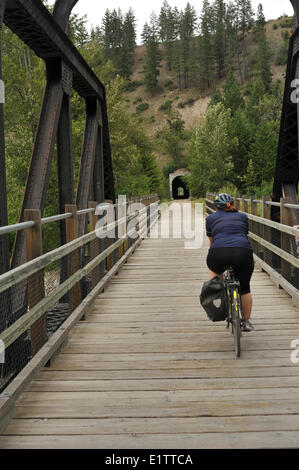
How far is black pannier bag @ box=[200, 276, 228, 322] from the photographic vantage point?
5.23 metres

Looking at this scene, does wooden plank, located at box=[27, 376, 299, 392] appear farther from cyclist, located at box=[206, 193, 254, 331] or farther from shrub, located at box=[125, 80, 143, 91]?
shrub, located at box=[125, 80, 143, 91]

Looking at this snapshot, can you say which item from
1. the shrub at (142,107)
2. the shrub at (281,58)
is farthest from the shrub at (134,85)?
the shrub at (281,58)

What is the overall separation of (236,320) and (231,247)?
0.73 m

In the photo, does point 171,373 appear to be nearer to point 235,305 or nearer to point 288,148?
point 235,305

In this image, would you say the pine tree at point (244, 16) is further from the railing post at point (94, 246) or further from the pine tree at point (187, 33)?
the railing post at point (94, 246)

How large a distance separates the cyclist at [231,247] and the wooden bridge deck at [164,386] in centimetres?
65

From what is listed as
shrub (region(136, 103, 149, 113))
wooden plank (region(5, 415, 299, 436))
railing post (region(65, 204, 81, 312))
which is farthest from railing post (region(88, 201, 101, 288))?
shrub (region(136, 103, 149, 113))

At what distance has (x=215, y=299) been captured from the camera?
525 cm

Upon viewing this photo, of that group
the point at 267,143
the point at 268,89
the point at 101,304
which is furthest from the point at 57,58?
the point at 268,89

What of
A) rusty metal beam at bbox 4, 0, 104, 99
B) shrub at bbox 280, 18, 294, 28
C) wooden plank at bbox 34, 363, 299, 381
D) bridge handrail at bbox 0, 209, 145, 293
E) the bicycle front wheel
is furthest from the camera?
shrub at bbox 280, 18, 294, 28

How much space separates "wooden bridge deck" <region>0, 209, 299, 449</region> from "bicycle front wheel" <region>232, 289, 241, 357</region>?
119mm

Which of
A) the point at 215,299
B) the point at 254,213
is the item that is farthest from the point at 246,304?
the point at 254,213

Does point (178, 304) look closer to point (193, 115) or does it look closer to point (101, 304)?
point (101, 304)

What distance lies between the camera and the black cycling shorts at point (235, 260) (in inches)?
203
